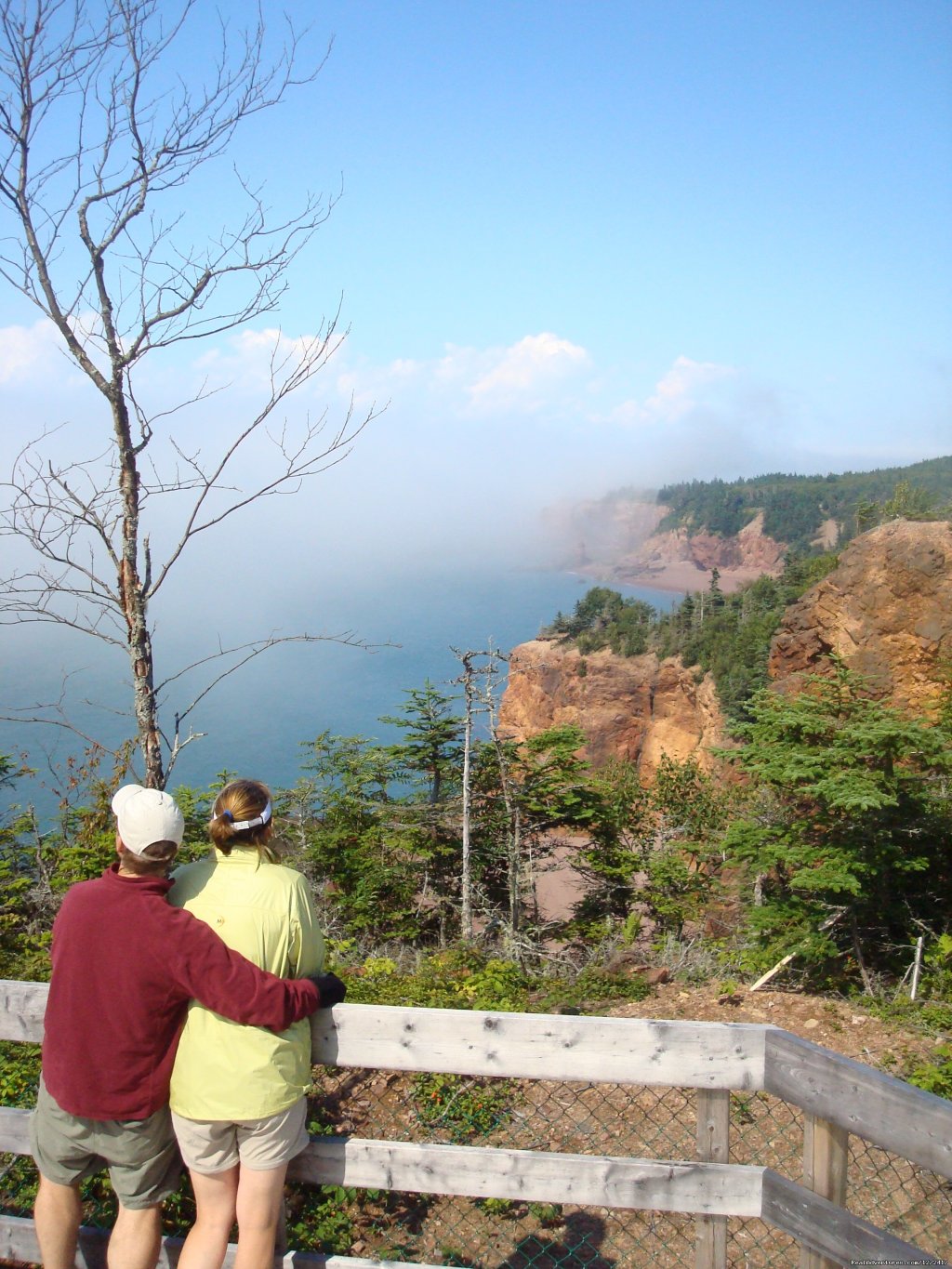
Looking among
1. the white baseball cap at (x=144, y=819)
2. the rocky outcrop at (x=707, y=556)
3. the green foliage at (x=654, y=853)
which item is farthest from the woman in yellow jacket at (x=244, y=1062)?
the rocky outcrop at (x=707, y=556)

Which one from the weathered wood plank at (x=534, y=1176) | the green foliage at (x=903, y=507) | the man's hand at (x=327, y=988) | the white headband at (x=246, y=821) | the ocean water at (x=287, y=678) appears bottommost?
the ocean water at (x=287, y=678)

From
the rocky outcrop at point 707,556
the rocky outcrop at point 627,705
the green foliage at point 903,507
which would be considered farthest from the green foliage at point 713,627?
the rocky outcrop at point 707,556

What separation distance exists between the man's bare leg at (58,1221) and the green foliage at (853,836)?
1112 cm

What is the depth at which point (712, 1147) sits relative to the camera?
2.65 meters

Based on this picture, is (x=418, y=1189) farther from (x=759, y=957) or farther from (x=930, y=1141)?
(x=759, y=957)

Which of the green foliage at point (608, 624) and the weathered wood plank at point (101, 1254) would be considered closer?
the weathered wood plank at point (101, 1254)

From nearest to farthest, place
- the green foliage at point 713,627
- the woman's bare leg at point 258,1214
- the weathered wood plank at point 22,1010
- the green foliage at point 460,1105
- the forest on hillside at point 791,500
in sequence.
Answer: the woman's bare leg at point 258,1214, the weathered wood plank at point 22,1010, the green foliage at point 460,1105, the green foliage at point 713,627, the forest on hillside at point 791,500

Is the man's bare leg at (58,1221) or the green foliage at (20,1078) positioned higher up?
the man's bare leg at (58,1221)

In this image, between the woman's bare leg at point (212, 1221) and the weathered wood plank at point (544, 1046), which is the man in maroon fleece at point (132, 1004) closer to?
the woman's bare leg at point (212, 1221)

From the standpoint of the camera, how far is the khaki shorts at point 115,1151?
256cm

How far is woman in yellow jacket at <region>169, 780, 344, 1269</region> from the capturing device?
8.06 ft

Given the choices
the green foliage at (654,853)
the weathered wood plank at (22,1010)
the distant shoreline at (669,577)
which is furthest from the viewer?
the distant shoreline at (669,577)

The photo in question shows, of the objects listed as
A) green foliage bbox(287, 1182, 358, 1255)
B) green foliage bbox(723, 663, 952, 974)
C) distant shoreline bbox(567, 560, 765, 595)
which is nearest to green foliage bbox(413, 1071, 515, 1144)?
green foliage bbox(287, 1182, 358, 1255)

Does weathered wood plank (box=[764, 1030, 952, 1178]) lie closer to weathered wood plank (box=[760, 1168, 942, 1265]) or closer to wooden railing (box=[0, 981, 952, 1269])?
wooden railing (box=[0, 981, 952, 1269])
